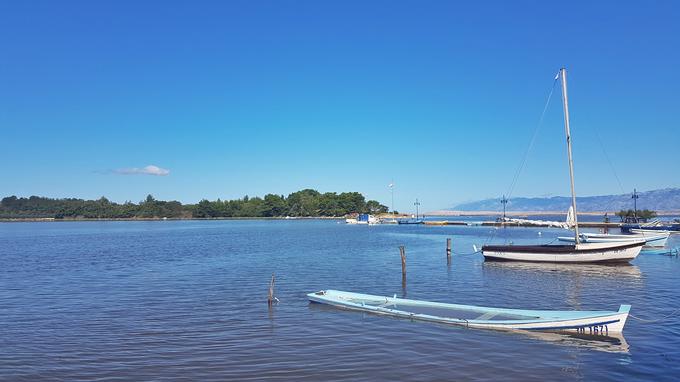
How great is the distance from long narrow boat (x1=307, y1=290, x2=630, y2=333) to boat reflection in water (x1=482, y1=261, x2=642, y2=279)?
57.2 ft

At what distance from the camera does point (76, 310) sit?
24.3m

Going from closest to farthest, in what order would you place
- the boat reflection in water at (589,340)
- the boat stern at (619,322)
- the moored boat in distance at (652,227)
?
the boat reflection in water at (589,340) < the boat stern at (619,322) < the moored boat in distance at (652,227)

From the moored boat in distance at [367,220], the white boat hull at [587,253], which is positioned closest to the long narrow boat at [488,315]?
the white boat hull at [587,253]

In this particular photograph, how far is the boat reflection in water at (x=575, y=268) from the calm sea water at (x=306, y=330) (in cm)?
22

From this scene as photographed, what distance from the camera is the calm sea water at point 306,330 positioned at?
14516mm

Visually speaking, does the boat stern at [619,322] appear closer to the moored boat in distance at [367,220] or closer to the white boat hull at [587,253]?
the white boat hull at [587,253]

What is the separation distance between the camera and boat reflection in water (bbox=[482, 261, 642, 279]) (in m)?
34.7

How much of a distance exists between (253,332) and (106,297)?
43.9 feet

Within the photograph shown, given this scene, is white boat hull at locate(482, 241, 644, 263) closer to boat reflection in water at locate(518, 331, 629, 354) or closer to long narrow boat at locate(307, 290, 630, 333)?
long narrow boat at locate(307, 290, 630, 333)

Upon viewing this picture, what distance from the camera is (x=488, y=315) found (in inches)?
766

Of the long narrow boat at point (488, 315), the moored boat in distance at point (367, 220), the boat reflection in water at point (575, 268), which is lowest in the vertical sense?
the boat reflection in water at point (575, 268)

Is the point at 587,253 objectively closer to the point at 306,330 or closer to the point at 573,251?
the point at 573,251

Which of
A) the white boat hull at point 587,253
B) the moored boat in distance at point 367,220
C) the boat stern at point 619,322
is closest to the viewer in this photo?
the boat stern at point 619,322

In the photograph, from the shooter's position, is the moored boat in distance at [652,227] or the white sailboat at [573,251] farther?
the moored boat in distance at [652,227]
